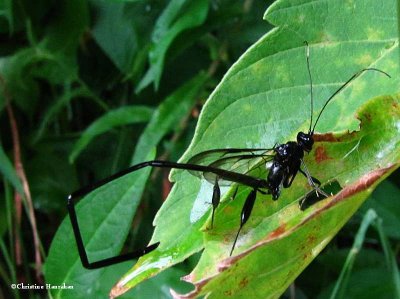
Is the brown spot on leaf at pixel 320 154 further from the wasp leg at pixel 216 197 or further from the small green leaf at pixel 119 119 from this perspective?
the small green leaf at pixel 119 119

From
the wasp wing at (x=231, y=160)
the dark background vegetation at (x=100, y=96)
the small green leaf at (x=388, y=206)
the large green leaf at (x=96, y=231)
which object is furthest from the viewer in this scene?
the dark background vegetation at (x=100, y=96)

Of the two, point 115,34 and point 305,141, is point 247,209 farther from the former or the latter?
point 115,34

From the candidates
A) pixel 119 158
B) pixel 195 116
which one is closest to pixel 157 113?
pixel 195 116

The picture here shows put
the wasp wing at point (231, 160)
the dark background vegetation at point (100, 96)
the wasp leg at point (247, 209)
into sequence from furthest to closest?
1. the dark background vegetation at point (100, 96)
2. the wasp wing at point (231, 160)
3. the wasp leg at point (247, 209)

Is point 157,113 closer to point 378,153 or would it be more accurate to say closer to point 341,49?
point 341,49

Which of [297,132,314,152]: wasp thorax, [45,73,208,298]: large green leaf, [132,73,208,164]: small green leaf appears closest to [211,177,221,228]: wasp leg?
[297,132,314,152]: wasp thorax

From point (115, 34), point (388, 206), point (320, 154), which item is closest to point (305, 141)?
point (320, 154)
